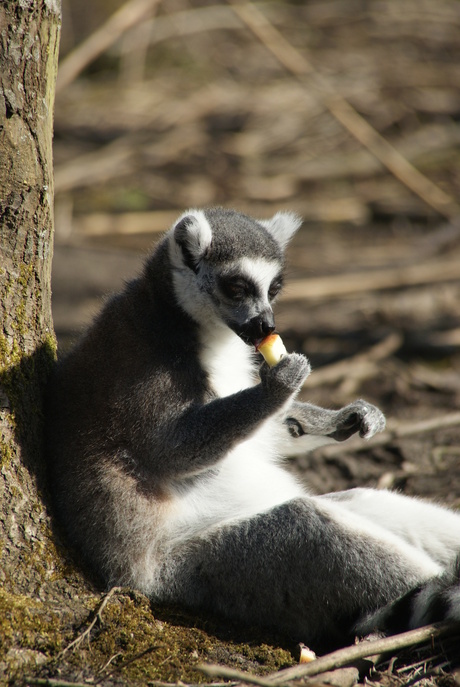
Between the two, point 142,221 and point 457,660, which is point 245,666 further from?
point 142,221

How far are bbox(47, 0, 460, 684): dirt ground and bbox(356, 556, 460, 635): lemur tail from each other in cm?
176

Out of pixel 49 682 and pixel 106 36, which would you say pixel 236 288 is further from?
pixel 106 36

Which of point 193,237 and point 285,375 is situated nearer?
point 285,375

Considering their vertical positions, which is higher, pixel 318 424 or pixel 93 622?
pixel 93 622

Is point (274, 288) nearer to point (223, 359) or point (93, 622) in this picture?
point (223, 359)

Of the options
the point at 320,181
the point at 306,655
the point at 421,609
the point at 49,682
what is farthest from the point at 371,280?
the point at 49,682

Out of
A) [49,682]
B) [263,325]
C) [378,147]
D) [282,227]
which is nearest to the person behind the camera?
[49,682]

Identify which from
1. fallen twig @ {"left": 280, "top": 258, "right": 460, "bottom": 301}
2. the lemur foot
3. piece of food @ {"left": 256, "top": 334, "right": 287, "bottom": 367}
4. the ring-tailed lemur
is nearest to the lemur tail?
the ring-tailed lemur

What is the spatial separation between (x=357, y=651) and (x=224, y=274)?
2.06 meters

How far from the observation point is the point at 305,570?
3730mm

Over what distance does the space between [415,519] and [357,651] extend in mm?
1001

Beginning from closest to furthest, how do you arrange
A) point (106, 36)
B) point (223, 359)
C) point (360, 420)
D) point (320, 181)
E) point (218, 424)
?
point (218, 424) < point (223, 359) < point (360, 420) < point (106, 36) < point (320, 181)

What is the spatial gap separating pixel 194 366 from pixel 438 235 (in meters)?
7.65

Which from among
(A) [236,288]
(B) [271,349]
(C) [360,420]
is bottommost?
(C) [360,420]
